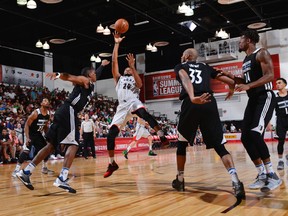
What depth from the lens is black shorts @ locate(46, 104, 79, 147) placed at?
4.44 metres

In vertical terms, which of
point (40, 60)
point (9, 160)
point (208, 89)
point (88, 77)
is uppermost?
point (40, 60)

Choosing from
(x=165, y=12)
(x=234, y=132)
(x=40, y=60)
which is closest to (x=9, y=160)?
(x=165, y=12)

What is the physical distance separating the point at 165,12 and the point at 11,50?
1012 centimetres

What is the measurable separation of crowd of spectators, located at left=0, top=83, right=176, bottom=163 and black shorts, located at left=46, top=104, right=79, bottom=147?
740 cm

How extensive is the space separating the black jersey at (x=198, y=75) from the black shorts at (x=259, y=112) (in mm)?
593

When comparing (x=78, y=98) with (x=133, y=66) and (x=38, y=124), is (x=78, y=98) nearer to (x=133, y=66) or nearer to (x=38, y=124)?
(x=133, y=66)

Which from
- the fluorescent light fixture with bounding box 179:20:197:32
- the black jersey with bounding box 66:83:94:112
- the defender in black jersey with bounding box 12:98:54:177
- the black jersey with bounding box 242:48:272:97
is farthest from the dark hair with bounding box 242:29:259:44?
the fluorescent light fixture with bounding box 179:20:197:32

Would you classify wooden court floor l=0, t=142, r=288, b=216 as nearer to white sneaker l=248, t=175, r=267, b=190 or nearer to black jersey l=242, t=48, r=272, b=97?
white sneaker l=248, t=175, r=267, b=190

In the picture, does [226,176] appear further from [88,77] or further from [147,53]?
[147,53]

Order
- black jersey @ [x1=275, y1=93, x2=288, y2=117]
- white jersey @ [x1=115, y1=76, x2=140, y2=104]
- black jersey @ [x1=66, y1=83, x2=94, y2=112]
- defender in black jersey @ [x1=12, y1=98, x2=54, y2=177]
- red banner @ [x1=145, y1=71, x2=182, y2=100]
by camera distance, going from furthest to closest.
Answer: red banner @ [x1=145, y1=71, x2=182, y2=100] < defender in black jersey @ [x1=12, y1=98, x2=54, y2=177] < black jersey @ [x1=275, y1=93, x2=288, y2=117] < white jersey @ [x1=115, y1=76, x2=140, y2=104] < black jersey @ [x1=66, y1=83, x2=94, y2=112]

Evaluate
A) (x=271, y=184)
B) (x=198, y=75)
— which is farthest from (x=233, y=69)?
(x=198, y=75)

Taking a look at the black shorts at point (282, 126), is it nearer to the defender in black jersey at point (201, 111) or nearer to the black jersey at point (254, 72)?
the black jersey at point (254, 72)

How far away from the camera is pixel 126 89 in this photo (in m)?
5.68

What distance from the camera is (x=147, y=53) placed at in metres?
26.9
